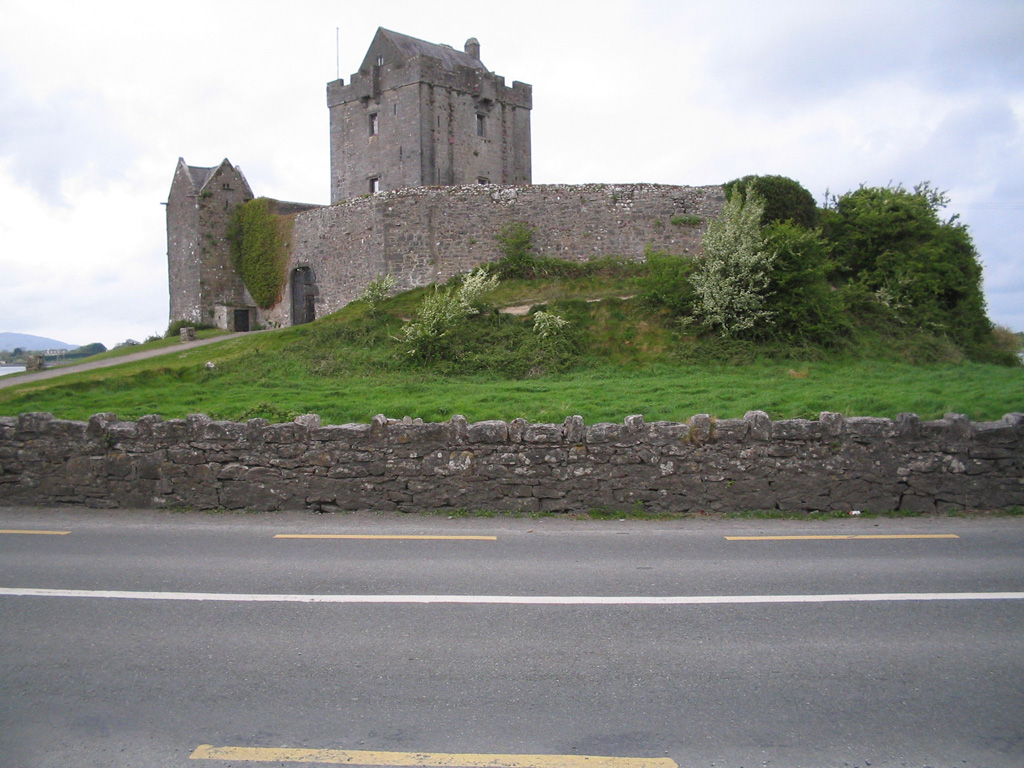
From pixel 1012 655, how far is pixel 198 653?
586 cm

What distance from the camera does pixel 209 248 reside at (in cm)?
3972

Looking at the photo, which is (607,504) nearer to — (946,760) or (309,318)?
(946,760)

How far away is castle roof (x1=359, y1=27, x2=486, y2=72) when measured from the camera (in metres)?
45.1

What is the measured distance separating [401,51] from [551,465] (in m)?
41.6

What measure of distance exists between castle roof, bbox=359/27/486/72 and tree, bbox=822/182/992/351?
2606 centimetres

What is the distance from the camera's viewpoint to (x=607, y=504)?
1045cm

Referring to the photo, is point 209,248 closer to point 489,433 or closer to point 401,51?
point 401,51

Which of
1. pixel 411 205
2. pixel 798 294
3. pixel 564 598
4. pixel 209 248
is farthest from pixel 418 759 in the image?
pixel 209 248

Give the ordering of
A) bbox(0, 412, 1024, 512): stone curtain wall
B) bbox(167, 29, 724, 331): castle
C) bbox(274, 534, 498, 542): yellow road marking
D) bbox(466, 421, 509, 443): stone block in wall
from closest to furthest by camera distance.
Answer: bbox(274, 534, 498, 542): yellow road marking, bbox(0, 412, 1024, 512): stone curtain wall, bbox(466, 421, 509, 443): stone block in wall, bbox(167, 29, 724, 331): castle

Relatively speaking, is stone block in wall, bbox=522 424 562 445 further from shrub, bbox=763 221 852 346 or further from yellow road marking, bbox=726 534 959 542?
shrub, bbox=763 221 852 346

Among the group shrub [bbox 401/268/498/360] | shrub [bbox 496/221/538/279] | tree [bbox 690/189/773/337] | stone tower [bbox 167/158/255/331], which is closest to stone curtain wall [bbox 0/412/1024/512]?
shrub [bbox 401/268/498/360]

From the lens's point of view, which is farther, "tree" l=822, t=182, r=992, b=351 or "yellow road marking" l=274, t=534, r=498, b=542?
"tree" l=822, t=182, r=992, b=351

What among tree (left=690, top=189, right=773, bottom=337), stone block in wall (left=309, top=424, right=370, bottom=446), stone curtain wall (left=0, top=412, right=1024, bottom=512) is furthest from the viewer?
tree (left=690, top=189, right=773, bottom=337)

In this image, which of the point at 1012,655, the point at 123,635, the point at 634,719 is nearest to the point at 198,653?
the point at 123,635
